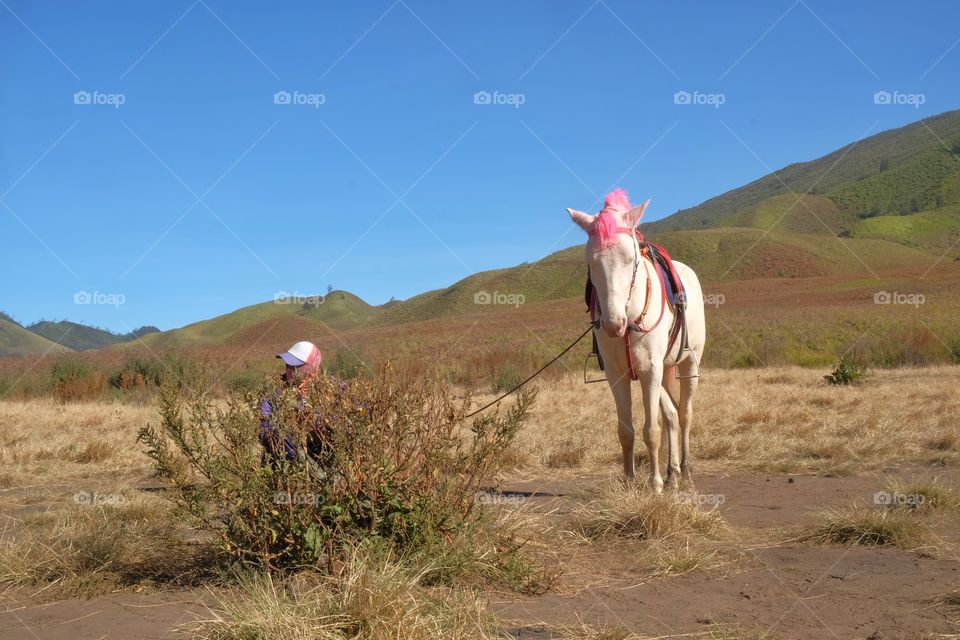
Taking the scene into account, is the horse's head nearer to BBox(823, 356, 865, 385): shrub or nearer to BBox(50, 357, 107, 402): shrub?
BBox(823, 356, 865, 385): shrub

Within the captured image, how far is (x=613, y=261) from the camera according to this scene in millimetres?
6398

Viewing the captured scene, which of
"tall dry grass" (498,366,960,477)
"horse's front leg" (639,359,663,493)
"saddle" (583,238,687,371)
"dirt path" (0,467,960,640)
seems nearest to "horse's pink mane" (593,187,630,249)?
"saddle" (583,238,687,371)

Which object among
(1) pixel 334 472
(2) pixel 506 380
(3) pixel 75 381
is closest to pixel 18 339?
(3) pixel 75 381

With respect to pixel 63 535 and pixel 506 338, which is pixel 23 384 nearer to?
A: pixel 63 535

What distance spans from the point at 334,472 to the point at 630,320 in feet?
9.38

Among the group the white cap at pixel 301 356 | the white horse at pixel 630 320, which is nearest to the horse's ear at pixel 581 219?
the white horse at pixel 630 320

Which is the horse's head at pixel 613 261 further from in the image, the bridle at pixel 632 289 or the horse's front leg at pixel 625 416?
the horse's front leg at pixel 625 416

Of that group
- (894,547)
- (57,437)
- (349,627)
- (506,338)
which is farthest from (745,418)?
(506,338)

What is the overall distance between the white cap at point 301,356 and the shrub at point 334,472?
903 mm

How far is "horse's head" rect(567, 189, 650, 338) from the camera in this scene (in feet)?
20.7

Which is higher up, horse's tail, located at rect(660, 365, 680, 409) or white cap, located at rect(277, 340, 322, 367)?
white cap, located at rect(277, 340, 322, 367)

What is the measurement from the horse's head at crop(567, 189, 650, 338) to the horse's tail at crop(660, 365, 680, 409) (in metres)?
1.91

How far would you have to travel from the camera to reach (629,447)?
737cm

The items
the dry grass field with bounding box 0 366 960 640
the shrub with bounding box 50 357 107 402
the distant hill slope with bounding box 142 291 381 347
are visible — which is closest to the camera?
the dry grass field with bounding box 0 366 960 640
